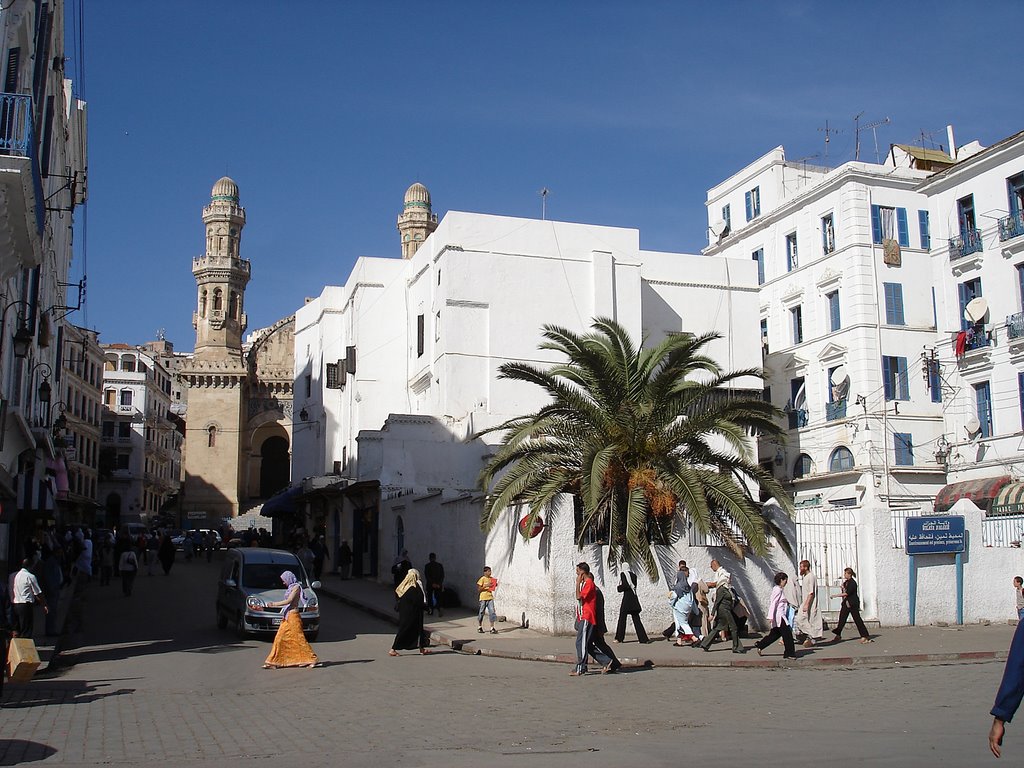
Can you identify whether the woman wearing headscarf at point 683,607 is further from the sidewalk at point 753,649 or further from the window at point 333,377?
the window at point 333,377

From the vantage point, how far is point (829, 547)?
20.2m

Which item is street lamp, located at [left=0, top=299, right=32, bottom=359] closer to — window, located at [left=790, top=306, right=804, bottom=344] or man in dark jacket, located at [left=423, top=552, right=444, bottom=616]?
man in dark jacket, located at [left=423, top=552, right=444, bottom=616]

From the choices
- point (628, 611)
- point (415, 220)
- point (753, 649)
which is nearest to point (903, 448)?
point (753, 649)

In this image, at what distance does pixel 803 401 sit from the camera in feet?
119

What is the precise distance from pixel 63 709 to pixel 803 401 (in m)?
29.8

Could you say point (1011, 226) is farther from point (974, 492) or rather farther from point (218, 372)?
point (218, 372)

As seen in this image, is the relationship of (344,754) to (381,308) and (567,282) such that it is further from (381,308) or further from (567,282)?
(381,308)

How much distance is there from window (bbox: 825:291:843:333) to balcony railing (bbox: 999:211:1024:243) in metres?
6.13

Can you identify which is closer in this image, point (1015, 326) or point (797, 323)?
point (1015, 326)

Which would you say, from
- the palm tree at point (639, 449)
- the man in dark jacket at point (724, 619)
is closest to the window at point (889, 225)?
the palm tree at point (639, 449)

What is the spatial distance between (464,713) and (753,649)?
7.40 m

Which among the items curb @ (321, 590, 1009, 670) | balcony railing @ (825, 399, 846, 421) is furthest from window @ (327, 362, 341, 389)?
curb @ (321, 590, 1009, 670)

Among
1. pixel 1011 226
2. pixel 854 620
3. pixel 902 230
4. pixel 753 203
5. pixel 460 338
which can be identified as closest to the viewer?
pixel 854 620

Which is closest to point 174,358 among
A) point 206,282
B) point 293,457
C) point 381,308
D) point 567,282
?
point 206,282
